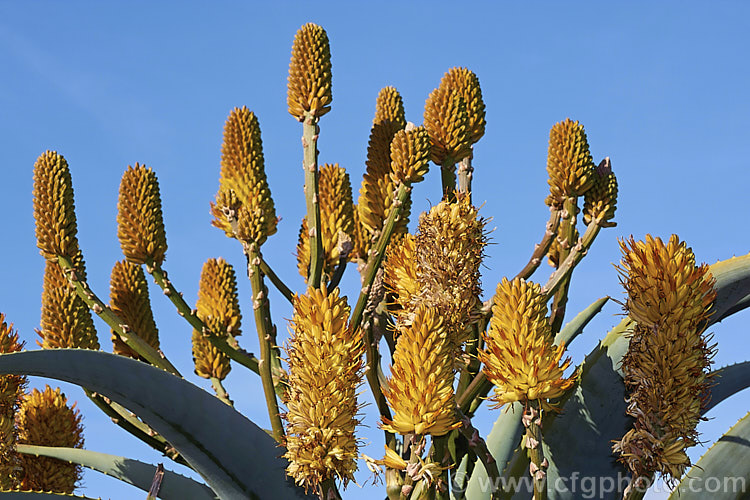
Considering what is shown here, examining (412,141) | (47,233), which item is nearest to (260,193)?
(412,141)

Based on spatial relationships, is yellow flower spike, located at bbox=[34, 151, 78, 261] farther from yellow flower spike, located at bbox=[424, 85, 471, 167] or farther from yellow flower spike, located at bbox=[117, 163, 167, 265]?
yellow flower spike, located at bbox=[424, 85, 471, 167]

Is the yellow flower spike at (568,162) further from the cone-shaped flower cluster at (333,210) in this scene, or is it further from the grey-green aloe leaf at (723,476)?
the grey-green aloe leaf at (723,476)

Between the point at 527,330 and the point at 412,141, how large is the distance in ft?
4.60

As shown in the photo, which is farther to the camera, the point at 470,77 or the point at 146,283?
the point at 146,283

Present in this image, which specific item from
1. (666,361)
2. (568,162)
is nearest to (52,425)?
(568,162)

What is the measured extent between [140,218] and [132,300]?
47 cm

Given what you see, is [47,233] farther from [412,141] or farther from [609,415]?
[609,415]

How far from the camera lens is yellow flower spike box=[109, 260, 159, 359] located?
147 inches

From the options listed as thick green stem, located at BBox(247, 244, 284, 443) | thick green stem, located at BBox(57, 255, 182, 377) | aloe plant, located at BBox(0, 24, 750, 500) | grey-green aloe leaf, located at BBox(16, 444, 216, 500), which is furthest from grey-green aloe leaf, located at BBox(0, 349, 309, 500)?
thick green stem, located at BBox(57, 255, 182, 377)

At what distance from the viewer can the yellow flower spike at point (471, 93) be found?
3469mm

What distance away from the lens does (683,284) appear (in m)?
1.91

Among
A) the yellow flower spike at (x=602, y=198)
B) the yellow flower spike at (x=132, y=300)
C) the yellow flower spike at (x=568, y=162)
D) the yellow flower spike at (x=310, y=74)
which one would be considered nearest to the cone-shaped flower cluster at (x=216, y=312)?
the yellow flower spike at (x=132, y=300)

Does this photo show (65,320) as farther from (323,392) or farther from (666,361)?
(666,361)

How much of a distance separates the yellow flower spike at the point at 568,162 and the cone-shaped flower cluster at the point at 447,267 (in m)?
1.44
